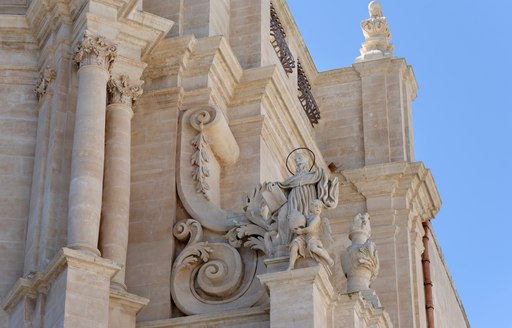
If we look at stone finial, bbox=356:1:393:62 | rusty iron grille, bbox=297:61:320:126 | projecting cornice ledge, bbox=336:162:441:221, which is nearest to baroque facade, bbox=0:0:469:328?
projecting cornice ledge, bbox=336:162:441:221

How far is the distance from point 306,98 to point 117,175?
789 cm

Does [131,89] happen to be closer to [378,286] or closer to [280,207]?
[280,207]

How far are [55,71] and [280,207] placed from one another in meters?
3.65

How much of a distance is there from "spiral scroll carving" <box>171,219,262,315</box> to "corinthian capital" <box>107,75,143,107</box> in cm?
194

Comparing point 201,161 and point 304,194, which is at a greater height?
point 201,161

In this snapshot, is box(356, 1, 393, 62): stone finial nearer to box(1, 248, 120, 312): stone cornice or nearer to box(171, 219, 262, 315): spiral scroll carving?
box(171, 219, 262, 315): spiral scroll carving

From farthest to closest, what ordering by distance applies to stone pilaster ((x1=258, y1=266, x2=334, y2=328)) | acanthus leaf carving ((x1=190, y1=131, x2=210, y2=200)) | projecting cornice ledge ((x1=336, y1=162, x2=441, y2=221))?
projecting cornice ledge ((x1=336, y1=162, x2=441, y2=221))
acanthus leaf carving ((x1=190, y1=131, x2=210, y2=200))
stone pilaster ((x1=258, y1=266, x2=334, y2=328))

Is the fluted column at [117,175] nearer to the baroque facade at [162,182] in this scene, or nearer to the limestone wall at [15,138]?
the baroque facade at [162,182]

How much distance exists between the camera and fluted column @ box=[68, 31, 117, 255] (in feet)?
65.8

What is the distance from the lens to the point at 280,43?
1067 inches

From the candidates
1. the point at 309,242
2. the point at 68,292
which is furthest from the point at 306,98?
the point at 68,292

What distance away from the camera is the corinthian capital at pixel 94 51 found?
21.4m

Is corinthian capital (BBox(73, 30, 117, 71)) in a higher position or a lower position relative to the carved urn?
higher

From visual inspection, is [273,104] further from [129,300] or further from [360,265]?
[129,300]
